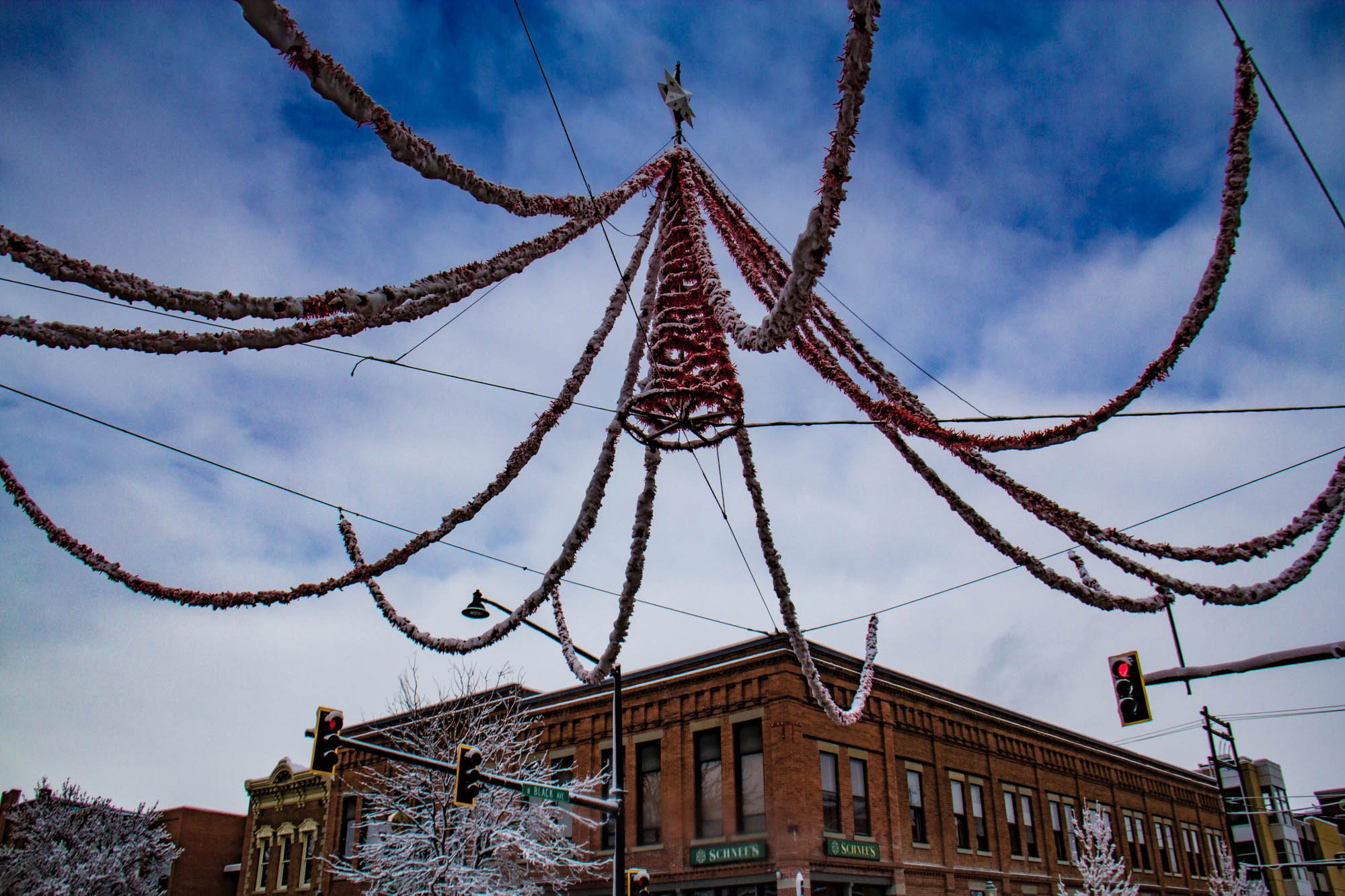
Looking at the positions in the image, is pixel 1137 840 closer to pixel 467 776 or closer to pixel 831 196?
pixel 467 776

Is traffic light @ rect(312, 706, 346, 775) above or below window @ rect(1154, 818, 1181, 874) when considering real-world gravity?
above

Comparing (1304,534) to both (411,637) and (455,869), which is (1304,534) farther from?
(455,869)

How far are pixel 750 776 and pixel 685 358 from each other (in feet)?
53.7

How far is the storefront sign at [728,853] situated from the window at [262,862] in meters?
21.8

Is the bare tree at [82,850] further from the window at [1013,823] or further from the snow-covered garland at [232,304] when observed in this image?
the snow-covered garland at [232,304]

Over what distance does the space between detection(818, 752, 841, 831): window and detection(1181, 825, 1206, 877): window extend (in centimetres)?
2373

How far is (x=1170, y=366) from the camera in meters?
5.64

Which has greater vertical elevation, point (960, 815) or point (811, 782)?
point (811, 782)

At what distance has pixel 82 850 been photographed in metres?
36.6

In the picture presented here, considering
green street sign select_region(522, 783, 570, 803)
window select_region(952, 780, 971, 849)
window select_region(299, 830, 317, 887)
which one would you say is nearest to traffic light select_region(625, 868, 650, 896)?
green street sign select_region(522, 783, 570, 803)

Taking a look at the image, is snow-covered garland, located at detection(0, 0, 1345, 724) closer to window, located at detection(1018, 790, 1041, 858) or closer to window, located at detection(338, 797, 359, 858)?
window, located at detection(1018, 790, 1041, 858)

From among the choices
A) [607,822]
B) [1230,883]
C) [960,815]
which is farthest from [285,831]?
[1230,883]

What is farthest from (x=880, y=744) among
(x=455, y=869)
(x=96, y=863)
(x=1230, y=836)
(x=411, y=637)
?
(x=96, y=863)

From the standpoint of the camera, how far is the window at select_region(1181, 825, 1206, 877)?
121 feet
